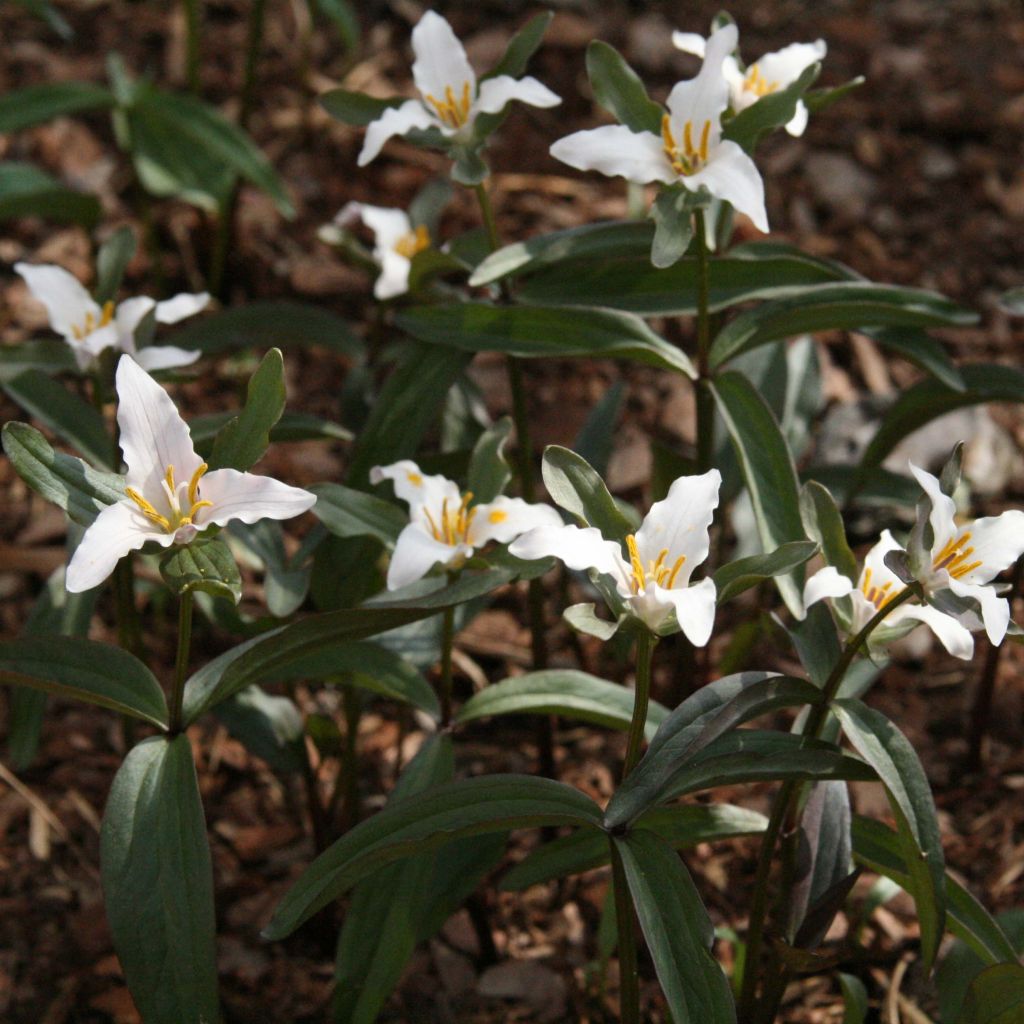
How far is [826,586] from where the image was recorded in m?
1.54

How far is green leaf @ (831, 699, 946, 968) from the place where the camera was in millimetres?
1562

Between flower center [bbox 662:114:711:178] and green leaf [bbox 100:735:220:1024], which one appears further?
flower center [bbox 662:114:711:178]

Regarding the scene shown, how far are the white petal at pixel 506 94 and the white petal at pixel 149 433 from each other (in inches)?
28.8

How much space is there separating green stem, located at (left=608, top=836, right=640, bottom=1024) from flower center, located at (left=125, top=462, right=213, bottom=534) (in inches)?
25.9

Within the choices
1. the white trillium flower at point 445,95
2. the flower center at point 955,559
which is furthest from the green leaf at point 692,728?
the white trillium flower at point 445,95

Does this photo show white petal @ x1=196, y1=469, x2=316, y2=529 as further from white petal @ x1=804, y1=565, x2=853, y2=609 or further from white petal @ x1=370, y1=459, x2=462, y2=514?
white petal @ x1=804, y1=565, x2=853, y2=609

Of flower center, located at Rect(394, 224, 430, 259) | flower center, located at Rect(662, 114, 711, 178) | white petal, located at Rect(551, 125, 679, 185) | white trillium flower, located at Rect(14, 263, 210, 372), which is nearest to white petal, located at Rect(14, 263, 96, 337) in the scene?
white trillium flower, located at Rect(14, 263, 210, 372)

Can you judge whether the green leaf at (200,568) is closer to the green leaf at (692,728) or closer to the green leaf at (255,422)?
the green leaf at (255,422)

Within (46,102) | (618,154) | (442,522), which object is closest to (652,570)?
(442,522)

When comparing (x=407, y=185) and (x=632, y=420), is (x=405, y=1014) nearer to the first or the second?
(x=632, y=420)

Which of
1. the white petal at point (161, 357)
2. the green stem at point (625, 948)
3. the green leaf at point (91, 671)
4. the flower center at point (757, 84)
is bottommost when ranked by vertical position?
the green stem at point (625, 948)

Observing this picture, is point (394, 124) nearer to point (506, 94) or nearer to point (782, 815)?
point (506, 94)

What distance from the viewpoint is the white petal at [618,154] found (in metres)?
1.83

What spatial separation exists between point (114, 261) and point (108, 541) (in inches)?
35.7
